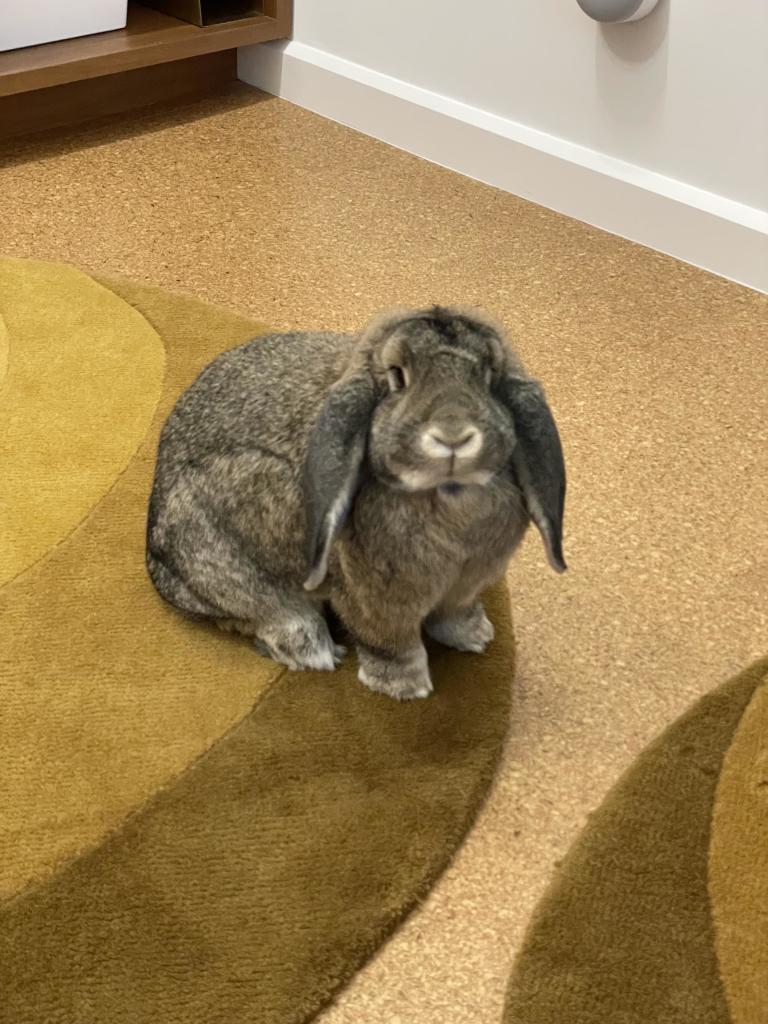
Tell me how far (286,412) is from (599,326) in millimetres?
1183

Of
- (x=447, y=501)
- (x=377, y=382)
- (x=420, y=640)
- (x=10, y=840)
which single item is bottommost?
(x=10, y=840)

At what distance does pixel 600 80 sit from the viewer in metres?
2.64

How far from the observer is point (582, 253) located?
2676 millimetres

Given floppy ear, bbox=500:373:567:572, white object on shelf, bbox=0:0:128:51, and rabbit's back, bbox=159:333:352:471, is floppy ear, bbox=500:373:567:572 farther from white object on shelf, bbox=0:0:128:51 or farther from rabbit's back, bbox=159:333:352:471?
white object on shelf, bbox=0:0:128:51

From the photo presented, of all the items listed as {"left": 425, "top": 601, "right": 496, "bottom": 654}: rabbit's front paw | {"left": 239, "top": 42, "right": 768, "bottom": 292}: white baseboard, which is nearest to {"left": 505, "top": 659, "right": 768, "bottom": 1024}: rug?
{"left": 425, "top": 601, "right": 496, "bottom": 654}: rabbit's front paw

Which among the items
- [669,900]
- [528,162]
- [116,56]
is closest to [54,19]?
[116,56]

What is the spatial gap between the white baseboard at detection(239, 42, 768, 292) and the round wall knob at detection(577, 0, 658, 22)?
0.35m

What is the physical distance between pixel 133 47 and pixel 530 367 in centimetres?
159

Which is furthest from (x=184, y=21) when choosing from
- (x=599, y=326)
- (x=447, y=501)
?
(x=447, y=501)

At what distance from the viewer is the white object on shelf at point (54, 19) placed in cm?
290

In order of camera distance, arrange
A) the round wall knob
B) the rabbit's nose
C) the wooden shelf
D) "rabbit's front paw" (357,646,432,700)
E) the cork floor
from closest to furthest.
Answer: the rabbit's nose, the cork floor, "rabbit's front paw" (357,646,432,700), the round wall knob, the wooden shelf

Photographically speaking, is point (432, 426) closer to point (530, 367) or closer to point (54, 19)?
point (530, 367)

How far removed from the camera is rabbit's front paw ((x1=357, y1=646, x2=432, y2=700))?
1521mm

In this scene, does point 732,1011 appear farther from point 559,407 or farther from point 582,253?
point 582,253
